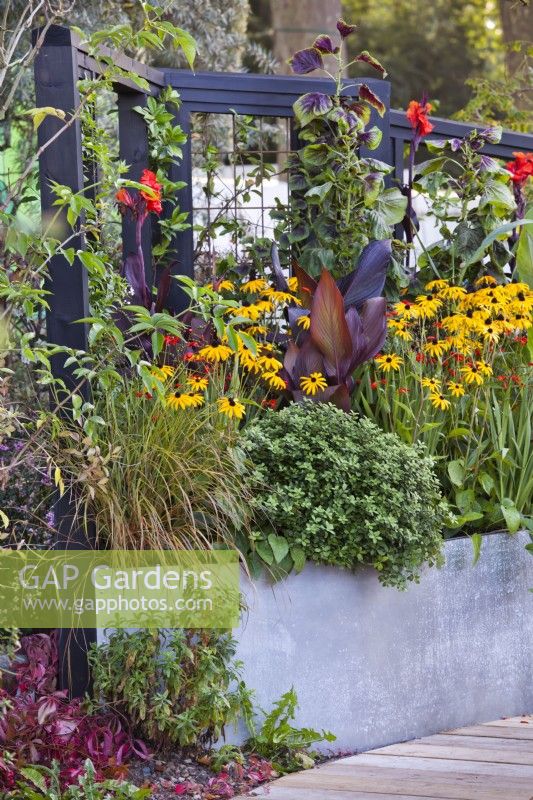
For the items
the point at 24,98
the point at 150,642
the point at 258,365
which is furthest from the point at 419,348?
the point at 24,98

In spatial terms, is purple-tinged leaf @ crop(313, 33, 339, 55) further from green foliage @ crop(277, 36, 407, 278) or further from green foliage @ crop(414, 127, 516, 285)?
green foliage @ crop(414, 127, 516, 285)

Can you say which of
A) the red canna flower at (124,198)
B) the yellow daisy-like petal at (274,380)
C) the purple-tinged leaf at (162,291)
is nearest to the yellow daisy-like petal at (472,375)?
the yellow daisy-like petal at (274,380)

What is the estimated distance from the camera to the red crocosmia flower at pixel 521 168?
14.4 ft

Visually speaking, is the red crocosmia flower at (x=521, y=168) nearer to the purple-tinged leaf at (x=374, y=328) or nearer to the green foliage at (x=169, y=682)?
the purple-tinged leaf at (x=374, y=328)

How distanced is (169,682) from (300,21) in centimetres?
763

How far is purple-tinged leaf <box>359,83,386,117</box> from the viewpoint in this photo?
404 cm

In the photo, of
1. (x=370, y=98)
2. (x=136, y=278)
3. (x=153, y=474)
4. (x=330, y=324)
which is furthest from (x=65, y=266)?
(x=370, y=98)

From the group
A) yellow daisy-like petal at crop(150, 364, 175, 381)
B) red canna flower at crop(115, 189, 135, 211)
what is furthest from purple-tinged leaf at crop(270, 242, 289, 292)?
yellow daisy-like petal at crop(150, 364, 175, 381)

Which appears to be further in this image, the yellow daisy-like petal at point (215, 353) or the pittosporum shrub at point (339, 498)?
the yellow daisy-like petal at point (215, 353)

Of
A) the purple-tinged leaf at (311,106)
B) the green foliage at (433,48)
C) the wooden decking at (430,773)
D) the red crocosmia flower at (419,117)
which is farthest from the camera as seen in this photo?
the green foliage at (433,48)

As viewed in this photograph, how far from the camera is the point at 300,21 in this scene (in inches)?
364

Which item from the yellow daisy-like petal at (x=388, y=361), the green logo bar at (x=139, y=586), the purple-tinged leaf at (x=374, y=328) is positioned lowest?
the green logo bar at (x=139, y=586)

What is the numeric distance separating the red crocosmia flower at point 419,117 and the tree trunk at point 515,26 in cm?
472

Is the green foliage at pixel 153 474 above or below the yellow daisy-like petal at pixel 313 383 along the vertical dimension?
below
